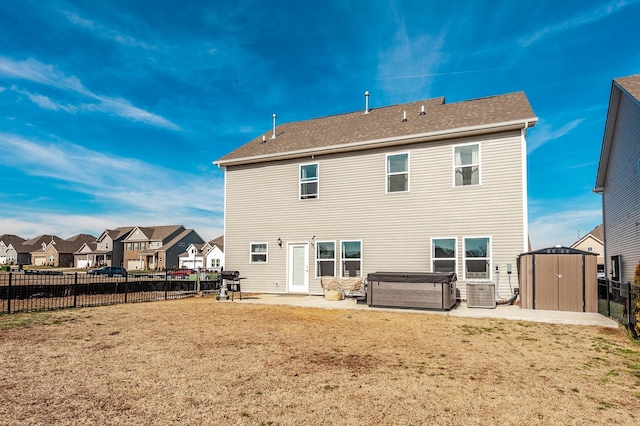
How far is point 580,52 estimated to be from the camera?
1675 centimetres

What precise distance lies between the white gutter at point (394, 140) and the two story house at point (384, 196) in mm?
45

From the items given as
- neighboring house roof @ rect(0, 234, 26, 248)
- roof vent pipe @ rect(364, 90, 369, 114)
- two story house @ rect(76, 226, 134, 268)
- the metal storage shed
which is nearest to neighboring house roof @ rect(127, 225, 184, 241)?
two story house @ rect(76, 226, 134, 268)

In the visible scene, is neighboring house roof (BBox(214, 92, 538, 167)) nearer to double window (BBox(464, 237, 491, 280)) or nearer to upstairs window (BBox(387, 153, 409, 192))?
upstairs window (BBox(387, 153, 409, 192))

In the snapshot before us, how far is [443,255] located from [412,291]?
2807mm

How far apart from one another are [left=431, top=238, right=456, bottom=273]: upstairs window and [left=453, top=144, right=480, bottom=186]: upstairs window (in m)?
2.13

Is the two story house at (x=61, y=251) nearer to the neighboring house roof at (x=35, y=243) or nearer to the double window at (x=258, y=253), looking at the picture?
the neighboring house roof at (x=35, y=243)

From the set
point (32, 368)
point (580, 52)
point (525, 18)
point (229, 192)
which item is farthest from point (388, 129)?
point (32, 368)

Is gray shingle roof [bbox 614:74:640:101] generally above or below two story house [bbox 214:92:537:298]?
above

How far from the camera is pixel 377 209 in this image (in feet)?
50.2

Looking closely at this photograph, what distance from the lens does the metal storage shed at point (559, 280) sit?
11.1 metres

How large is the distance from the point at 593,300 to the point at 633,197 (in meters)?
7.34

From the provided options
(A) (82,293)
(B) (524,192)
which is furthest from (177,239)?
(B) (524,192)

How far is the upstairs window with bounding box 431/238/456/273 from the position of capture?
13.9 m

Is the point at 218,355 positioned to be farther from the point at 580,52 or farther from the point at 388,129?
the point at 580,52
